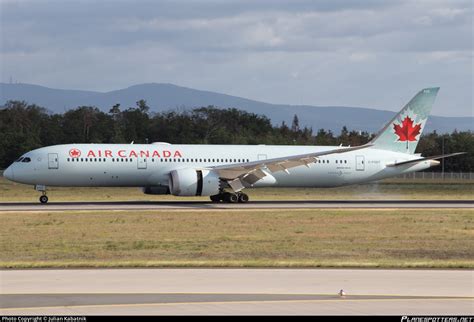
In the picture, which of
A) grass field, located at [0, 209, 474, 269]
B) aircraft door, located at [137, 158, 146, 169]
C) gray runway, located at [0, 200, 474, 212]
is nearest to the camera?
grass field, located at [0, 209, 474, 269]

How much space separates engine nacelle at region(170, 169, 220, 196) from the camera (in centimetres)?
4859

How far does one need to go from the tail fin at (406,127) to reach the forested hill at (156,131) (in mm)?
38679

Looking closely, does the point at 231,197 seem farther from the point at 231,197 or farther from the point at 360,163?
the point at 360,163

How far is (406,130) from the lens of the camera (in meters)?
58.6

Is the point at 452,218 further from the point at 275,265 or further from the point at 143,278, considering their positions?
the point at 143,278

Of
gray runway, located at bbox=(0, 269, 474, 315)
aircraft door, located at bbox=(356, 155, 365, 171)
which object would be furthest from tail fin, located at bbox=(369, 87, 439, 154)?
gray runway, located at bbox=(0, 269, 474, 315)

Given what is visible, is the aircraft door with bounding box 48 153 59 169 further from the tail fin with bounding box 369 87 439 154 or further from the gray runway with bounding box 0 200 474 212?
Answer: the tail fin with bounding box 369 87 439 154

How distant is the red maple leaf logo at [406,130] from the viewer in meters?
58.6

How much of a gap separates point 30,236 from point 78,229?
2.79 meters

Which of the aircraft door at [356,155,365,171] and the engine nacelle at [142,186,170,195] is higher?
the aircraft door at [356,155,365,171]

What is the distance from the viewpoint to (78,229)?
33344 millimetres

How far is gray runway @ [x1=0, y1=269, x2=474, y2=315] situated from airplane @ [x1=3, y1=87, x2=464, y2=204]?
2807 cm

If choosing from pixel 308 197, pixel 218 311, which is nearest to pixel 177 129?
pixel 308 197

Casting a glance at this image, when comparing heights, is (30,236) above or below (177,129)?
below
